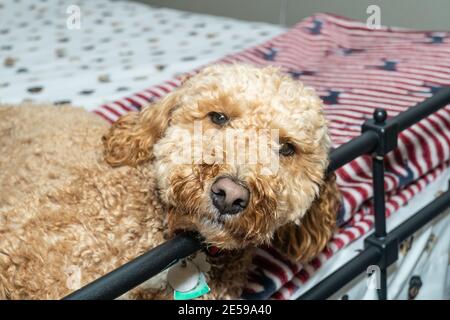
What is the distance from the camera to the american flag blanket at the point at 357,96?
1.30m

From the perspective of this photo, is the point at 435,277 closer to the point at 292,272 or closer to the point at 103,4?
the point at 292,272

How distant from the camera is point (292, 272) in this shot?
49.2 inches

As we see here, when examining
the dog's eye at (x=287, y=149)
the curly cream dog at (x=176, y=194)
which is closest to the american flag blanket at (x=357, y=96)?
the curly cream dog at (x=176, y=194)

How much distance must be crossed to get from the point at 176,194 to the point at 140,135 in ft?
0.79

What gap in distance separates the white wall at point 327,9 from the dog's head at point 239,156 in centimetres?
200

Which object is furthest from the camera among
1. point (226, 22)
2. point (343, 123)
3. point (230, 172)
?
point (226, 22)

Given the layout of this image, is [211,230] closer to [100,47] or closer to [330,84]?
[330,84]

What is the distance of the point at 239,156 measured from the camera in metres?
0.99

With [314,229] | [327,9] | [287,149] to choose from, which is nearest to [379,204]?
[314,229]

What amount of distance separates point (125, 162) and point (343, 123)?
0.64 meters

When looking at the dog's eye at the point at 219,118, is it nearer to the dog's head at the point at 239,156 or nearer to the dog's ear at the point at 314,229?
the dog's head at the point at 239,156

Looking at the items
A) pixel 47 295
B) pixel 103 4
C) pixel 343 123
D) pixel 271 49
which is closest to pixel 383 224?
pixel 343 123

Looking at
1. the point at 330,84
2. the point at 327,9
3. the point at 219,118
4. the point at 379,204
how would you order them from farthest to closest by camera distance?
the point at 327,9
the point at 330,84
the point at 379,204
the point at 219,118

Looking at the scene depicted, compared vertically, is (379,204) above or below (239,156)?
below
